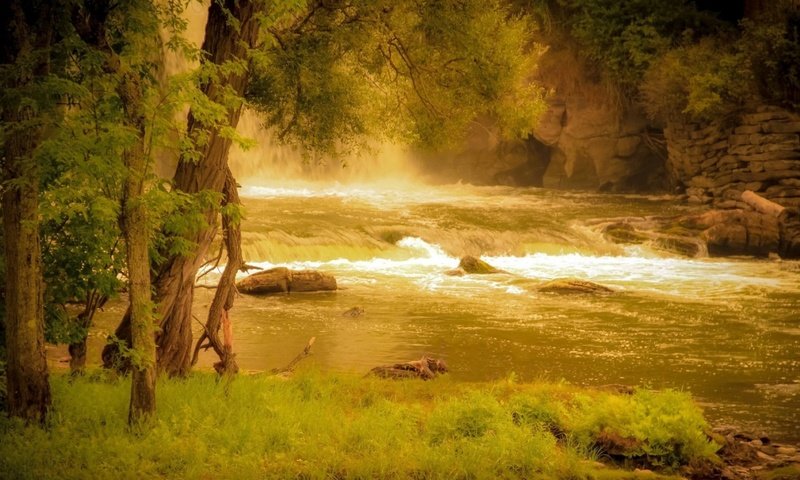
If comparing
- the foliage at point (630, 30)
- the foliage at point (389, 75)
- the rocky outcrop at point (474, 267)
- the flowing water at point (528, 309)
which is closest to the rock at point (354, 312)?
the flowing water at point (528, 309)

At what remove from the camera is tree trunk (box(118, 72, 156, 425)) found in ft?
21.1

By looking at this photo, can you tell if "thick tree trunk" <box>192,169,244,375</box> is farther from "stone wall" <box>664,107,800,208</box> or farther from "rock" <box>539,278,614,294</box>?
"stone wall" <box>664,107,800,208</box>

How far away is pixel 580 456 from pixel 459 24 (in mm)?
6368

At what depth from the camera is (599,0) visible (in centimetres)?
3186

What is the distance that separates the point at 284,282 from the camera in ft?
58.7

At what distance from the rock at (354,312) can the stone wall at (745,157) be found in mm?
14542

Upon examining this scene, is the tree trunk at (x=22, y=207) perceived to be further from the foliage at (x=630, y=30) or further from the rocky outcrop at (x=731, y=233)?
the foliage at (x=630, y=30)

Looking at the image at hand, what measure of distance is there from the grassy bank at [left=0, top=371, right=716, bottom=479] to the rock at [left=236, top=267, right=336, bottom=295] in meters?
8.88

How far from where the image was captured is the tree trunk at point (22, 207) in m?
6.18

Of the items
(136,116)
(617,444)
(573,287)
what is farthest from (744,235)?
(136,116)

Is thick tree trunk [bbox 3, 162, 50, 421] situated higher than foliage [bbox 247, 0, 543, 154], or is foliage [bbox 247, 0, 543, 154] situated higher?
foliage [bbox 247, 0, 543, 154]

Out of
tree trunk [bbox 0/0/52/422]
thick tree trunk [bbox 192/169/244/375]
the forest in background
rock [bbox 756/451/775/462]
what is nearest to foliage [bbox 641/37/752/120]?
the forest in background

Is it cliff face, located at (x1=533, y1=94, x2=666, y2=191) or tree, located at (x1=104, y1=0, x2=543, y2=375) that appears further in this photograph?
cliff face, located at (x1=533, y1=94, x2=666, y2=191)

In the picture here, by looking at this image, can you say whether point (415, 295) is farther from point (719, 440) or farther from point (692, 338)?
point (719, 440)
